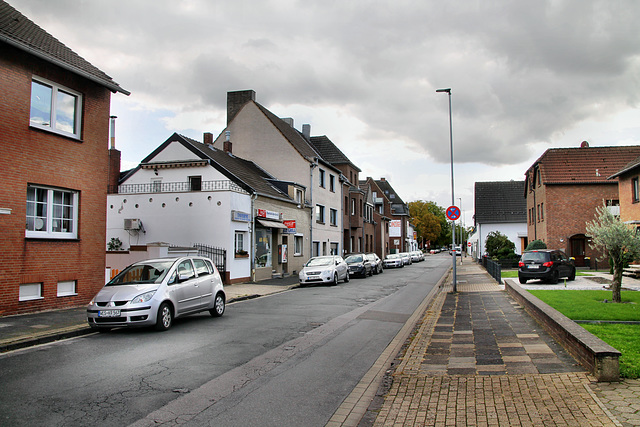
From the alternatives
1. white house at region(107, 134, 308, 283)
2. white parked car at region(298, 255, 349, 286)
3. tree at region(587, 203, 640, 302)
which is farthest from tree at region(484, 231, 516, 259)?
tree at region(587, 203, 640, 302)

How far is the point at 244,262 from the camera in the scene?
23906 millimetres

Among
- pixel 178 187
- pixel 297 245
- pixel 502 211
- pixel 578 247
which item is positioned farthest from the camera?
pixel 502 211

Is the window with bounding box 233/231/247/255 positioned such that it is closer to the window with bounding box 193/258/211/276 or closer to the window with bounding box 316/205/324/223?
the window with bounding box 193/258/211/276

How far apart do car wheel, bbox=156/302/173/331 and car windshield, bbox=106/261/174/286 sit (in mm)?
606

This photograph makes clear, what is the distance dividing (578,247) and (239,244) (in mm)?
25060

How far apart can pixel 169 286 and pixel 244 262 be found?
13089 mm

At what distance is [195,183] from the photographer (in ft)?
83.4

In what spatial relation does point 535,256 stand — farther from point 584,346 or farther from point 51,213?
point 51,213

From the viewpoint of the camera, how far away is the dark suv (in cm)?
2159

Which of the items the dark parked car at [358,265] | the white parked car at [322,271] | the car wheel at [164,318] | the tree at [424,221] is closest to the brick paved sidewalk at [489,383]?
the car wheel at [164,318]

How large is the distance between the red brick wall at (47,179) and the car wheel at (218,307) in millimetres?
4313

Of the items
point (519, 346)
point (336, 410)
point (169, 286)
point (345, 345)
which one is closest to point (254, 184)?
point (169, 286)

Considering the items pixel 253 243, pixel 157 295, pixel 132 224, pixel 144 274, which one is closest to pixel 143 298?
pixel 157 295

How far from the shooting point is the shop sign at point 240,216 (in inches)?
886
